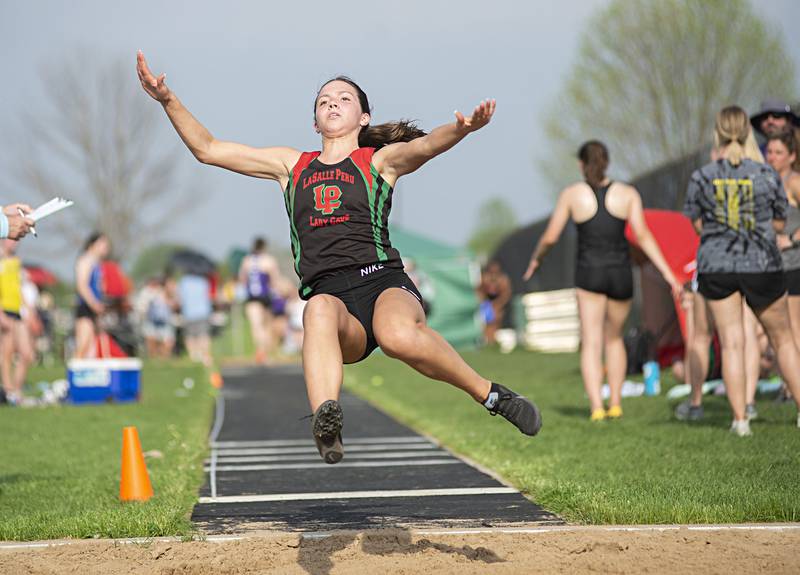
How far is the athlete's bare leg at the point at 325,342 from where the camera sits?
4.91 meters

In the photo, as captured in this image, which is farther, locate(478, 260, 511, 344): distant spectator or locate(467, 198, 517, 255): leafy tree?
locate(467, 198, 517, 255): leafy tree

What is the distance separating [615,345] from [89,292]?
24.4ft

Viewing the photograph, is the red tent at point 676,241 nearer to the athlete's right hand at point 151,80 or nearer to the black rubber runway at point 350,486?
the black rubber runway at point 350,486

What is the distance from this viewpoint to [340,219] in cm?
542

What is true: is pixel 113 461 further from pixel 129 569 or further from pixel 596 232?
pixel 596 232

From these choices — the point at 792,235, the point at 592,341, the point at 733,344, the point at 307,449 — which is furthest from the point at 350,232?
the point at 592,341

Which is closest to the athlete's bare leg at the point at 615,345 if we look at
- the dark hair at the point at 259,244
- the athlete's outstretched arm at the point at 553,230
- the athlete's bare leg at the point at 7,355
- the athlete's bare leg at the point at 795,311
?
the athlete's outstretched arm at the point at 553,230

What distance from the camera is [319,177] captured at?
5527 mm

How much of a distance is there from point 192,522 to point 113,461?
3.07 m

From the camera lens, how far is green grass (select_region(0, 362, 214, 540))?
18.9 feet

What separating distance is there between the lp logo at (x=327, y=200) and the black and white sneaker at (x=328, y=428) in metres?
1.07

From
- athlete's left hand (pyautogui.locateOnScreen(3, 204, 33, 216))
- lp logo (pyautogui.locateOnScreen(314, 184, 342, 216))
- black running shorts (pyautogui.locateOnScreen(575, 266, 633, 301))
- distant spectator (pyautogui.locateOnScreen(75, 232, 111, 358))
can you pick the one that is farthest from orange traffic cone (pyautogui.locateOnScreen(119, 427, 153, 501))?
distant spectator (pyautogui.locateOnScreen(75, 232, 111, 358))

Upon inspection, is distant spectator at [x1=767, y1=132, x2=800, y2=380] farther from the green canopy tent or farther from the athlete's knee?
the green canopy tent

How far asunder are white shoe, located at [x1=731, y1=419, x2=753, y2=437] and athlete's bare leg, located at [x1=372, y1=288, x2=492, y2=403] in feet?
13.0
